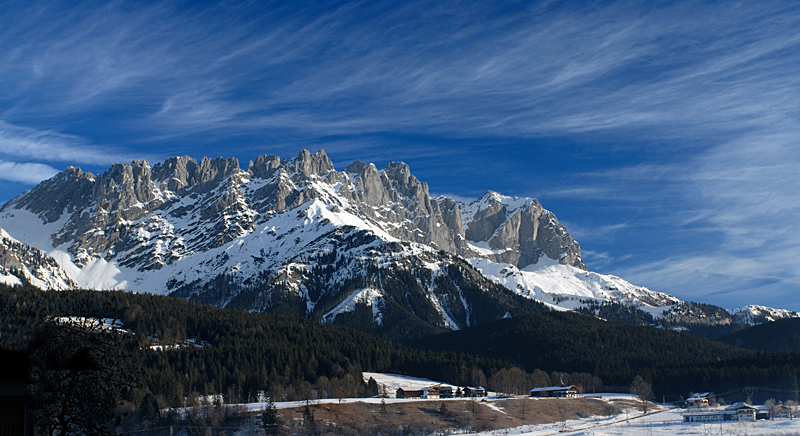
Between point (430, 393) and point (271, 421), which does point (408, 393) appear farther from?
point (271, 421)

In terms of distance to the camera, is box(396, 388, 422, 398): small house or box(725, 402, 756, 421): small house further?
box(396, 388, 422, 398): small house

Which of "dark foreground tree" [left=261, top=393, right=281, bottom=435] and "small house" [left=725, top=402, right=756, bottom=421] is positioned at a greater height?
"dark foreground tree" [left=261, top=393, right=281, bottom=435]

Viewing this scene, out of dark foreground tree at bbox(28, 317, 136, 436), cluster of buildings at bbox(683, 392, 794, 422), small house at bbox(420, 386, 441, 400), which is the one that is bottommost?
cluster of buildings at bbox(683, 392, 794, 422)

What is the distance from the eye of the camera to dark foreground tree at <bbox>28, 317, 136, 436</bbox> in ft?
90.8

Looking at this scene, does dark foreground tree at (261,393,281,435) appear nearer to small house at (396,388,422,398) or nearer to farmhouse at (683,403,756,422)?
small house at (396,388,422,398)

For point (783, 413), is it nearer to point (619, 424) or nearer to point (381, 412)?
point (619, 424)

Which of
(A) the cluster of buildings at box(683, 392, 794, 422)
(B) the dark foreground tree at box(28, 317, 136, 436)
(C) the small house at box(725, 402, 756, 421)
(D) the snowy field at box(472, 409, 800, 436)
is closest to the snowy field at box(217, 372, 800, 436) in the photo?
(D) the snowy field at box(472, 409, 800, 436)

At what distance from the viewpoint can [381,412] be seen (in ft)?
505

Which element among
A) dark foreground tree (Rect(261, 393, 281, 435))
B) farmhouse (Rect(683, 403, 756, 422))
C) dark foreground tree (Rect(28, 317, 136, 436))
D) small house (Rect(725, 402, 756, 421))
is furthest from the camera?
small house (Rect(725, 402, 756, 421))

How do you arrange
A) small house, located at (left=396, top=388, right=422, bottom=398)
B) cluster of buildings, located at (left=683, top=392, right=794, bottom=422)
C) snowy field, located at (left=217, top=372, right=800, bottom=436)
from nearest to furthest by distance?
snowy field, located at (left=217, top=372, right=800, bottom=436)
cluster of buildings, located at (left=683, top=392, right=794, bottom=422)
small house, located at (left=396, top=388, right=422, bottom=398)

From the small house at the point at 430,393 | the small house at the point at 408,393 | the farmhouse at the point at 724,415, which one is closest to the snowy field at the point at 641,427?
the farmhouse at the point at 724,415

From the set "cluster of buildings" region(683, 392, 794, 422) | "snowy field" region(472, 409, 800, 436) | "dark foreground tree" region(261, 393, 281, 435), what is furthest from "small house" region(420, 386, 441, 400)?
"cluster of buildings" region(683, 392, 794, 422)

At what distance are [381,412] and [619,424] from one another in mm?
50936

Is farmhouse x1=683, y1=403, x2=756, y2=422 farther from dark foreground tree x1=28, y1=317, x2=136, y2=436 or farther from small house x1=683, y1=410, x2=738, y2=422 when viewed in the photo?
dark foreground tree x1=28, y1=317, x2=136, y2=436
